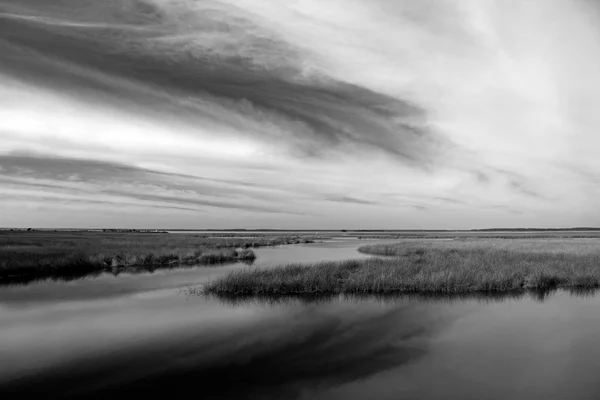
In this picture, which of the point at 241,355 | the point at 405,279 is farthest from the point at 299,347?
the point at 405,279

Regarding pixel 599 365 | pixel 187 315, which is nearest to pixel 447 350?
pixel 599 365

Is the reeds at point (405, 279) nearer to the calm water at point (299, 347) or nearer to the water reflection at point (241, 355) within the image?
the calm water at point (299, 347)

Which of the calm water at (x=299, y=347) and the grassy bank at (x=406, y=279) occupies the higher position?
the grassy bank at (x=406, y=279)

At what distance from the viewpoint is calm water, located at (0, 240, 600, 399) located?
9094 millimetres

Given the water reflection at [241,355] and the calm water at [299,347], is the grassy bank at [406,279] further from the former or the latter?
the water reflection at [241,355]

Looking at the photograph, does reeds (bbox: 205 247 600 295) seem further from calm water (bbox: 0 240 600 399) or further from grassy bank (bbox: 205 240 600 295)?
calm water (bbox: 0 240 600 399)

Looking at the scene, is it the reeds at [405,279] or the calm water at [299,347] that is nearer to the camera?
the calm water at [299,347]

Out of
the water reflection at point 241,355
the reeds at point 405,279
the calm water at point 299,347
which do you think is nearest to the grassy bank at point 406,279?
the reeds at point 405,279

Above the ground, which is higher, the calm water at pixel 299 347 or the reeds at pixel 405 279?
the reeds at pixel 405 279

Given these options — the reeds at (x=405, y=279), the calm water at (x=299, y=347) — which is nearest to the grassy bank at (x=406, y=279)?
the reeds at (x=405, y=279)

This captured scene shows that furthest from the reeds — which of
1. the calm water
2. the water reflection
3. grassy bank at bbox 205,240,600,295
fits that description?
the water reflection

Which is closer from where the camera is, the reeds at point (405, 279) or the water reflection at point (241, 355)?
the water reflection at point (241, 355)

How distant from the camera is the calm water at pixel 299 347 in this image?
909 centimetres

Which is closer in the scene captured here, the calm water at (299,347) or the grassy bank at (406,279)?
the calm water at (299,347)
